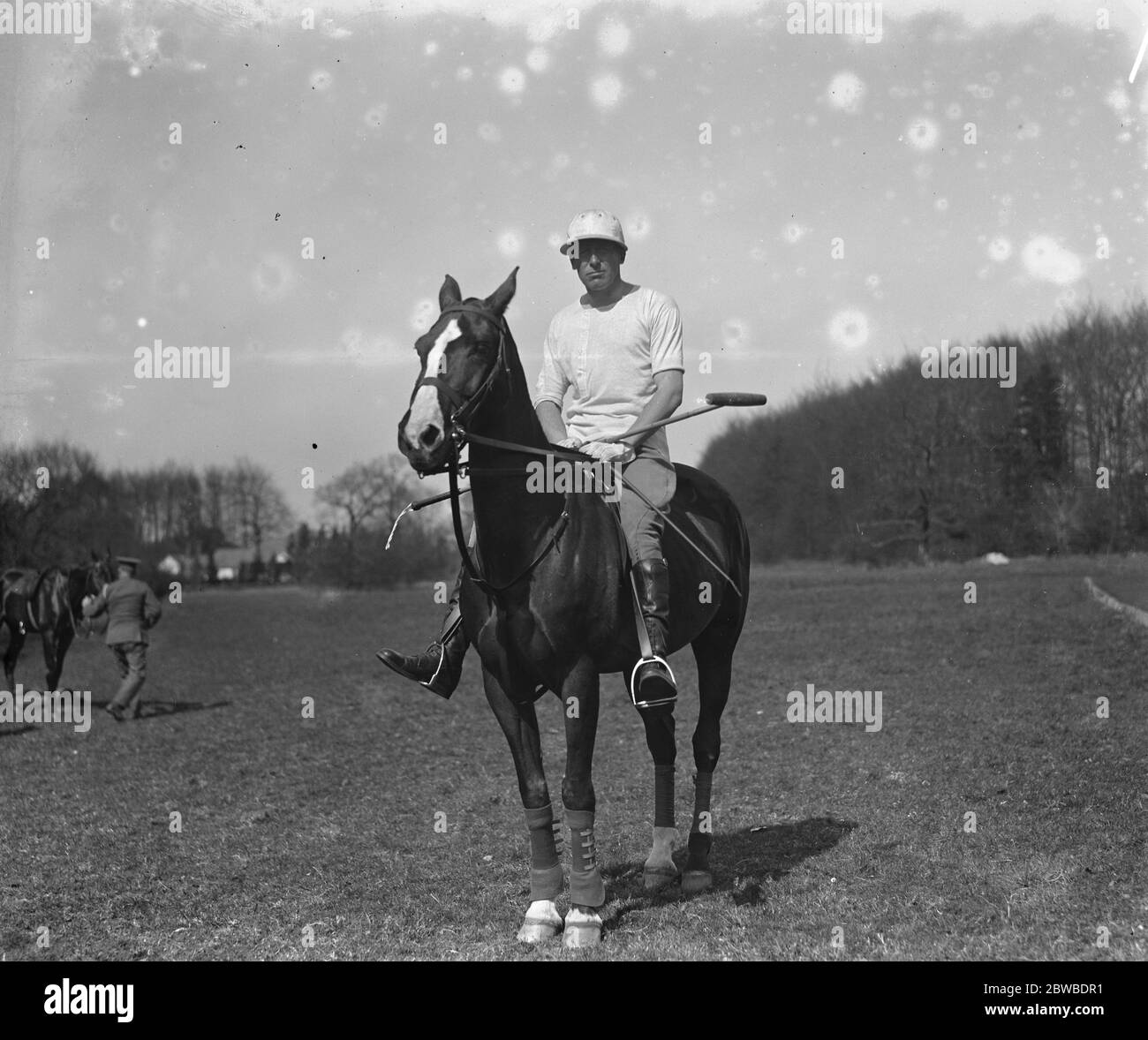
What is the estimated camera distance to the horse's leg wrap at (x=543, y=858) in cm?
598

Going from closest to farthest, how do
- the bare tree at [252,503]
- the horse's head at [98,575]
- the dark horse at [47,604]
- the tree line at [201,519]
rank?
the horse's head at [98,575]
the dark horse at [47,604]
the tree line at [201,519]
the bare tree at [252,503]

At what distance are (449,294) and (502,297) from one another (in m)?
0.27

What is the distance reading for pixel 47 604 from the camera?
1930 centimetres

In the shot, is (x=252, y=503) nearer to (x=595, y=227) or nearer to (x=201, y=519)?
(x=201, y=519)

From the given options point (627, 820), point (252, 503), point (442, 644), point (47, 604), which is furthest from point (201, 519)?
point (442, 644)

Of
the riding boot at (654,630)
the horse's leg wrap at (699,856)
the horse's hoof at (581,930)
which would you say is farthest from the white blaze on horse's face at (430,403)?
the horse's leg wrap at (699,856)

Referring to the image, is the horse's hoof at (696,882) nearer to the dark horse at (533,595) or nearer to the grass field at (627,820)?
the grass field at (627,820)

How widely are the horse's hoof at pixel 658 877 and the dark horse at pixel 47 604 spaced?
1481cm

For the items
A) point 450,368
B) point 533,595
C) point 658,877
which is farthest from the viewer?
point 658,877

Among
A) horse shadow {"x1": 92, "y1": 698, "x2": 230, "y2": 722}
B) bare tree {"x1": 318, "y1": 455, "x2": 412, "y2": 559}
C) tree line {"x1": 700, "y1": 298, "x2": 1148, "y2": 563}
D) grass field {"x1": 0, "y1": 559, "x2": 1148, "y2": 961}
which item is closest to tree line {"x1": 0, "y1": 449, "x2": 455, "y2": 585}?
bare tree {"x1": 318, "y1": 455, "x2": 412, "y2": 559}

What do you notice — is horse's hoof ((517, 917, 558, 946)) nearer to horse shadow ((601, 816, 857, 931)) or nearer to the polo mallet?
horse shadow ((601, 816, 857, 931))
